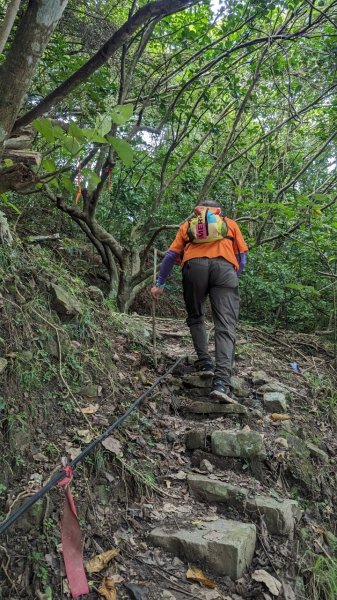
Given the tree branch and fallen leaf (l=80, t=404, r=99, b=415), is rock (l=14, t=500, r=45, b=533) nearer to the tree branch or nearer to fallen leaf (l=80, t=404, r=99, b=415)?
fallen leaf (l=80, t=404, r=99, b=415)

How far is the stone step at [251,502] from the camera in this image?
10.4 feet

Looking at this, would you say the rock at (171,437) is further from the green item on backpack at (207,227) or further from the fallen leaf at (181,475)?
the green item on backpack at (207,227)

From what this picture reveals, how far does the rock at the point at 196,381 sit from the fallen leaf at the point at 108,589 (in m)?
2.68

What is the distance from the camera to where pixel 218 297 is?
4.93 m

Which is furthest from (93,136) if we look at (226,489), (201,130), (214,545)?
(201,130)

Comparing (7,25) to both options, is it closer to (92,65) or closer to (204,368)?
(92,65)

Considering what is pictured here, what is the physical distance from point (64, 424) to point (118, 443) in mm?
453

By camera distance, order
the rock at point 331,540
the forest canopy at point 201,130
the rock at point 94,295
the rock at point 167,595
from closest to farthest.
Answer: the rock at point 167,595 → the rock at point 331,540 → the rock at point 94,295 → the forest canopy at point 201,130

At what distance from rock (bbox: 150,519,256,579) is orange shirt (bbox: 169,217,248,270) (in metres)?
2.83

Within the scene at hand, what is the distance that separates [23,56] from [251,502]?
3.16 m

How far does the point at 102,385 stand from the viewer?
13.4 ft

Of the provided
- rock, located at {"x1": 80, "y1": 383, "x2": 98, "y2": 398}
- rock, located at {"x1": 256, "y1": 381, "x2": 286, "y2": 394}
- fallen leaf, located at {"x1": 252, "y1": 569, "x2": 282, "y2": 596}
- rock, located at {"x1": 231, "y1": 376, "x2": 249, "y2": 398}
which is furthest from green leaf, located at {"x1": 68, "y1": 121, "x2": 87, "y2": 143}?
rock, located at {"x1": 256, "y1": 381, "x2": 286, "y2": 394}

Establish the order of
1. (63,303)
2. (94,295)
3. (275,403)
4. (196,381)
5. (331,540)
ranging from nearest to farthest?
(331,540), (63,303), (275,403), (196,381), (94,295)

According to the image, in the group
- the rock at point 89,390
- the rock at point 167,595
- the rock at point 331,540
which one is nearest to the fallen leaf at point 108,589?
the rock at point 167,595
